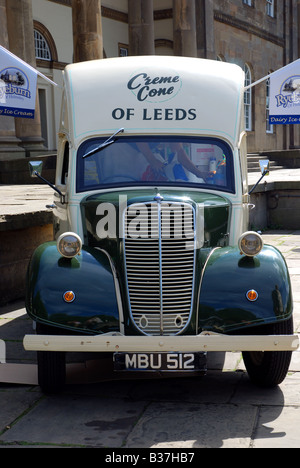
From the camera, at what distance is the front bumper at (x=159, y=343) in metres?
4.45

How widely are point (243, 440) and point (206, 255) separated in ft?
4.69

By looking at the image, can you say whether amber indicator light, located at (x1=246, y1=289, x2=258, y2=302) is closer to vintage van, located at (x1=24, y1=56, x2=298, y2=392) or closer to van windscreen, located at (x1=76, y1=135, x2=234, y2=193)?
vintage van, located at (x1=24, y1=56, x2=298, y2=392)

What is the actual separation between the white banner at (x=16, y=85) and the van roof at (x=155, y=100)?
1.74 metres

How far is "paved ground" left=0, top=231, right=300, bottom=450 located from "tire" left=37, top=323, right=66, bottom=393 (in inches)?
4.0

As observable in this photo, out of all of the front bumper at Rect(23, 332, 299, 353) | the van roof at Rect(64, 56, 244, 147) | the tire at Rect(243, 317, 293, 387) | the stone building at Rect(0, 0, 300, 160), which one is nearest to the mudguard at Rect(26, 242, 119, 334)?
the front bumper at Rect(23, 332, 299, 353)

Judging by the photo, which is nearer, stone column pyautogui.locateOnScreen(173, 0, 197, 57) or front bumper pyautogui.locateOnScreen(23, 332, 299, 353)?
front bumper pyautogui.locateOnScreen(23, 332, 299, 353)

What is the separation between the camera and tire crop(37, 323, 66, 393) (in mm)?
4855

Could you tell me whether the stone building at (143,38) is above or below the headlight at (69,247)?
above

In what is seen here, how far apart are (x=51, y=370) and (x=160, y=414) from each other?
2.90ft

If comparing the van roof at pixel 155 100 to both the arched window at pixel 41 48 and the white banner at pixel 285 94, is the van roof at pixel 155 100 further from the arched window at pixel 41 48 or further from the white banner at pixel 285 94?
the arched window at pixel 41 48

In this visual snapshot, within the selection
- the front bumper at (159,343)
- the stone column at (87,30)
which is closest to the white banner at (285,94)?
the front bumper at (159,343)

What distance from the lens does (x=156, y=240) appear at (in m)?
4.88

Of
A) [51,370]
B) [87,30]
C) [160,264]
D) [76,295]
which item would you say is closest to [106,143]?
[160,264]

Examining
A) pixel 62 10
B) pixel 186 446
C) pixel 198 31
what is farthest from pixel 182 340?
pixel 198 31
